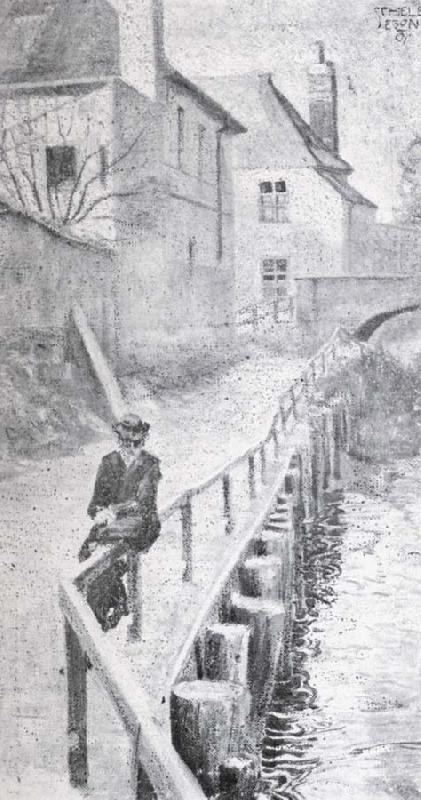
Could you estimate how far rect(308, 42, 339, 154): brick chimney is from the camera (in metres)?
4.48

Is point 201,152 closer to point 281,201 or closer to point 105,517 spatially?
point 281,201

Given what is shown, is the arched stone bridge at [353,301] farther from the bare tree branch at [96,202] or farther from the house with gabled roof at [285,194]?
the bare tree branch at [96,202]

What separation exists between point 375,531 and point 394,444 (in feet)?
1.40

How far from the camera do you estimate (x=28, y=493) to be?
4387 mm

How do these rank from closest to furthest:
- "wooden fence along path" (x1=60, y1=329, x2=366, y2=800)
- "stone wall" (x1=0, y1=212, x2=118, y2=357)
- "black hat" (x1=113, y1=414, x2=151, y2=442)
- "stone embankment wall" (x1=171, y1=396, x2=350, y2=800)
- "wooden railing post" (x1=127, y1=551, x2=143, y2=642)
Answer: "wooden fence along path" (x1=60, y1=329, x2=366, y2=800) → "stone embankment wall" (x1=171, y1=396, x2=350, y2=800) → "wooden railing post" (x1=127, y1=551, x2=143, y2=642) → "black hat" (x1=113, y1=414, x2=151, y2=442) → "stone wall" (x1=0, y1=212, x2=118, y2=357)

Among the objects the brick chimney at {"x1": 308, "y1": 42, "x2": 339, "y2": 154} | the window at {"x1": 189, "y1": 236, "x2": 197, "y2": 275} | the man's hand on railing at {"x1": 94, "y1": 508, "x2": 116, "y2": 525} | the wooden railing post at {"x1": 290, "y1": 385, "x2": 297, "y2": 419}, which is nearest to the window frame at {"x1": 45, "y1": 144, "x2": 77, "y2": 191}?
the window at {"x1": 189, "y1": 236, "x2": 197, "y2": 275}

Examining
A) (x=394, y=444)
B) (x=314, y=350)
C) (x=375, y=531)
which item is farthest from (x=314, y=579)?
(x=314, y=350)

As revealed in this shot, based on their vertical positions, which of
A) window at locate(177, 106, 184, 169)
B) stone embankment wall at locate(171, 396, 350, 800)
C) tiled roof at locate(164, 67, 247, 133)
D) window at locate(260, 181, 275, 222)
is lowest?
stone embankment wall at locate(171, 396, 350, 800)

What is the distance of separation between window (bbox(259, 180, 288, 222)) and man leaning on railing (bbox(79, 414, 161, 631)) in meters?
1.19

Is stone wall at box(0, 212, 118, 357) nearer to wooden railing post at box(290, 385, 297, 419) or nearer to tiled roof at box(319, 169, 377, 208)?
wooden railing post at box(290, 385, 297, 419)

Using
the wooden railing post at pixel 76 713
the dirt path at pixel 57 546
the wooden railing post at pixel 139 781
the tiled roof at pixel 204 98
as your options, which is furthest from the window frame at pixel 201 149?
the wooden railing post at pixel 139 781

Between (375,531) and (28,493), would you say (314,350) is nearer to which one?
(375,531)

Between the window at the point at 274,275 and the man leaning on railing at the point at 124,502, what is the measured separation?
943 mm

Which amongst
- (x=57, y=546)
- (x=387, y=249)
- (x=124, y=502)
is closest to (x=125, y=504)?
(x=124, y=502)
